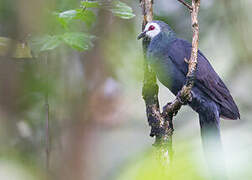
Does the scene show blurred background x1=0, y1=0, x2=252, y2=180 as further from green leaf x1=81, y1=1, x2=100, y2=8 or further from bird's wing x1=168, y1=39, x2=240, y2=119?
bird's wing x1=168, y1=39, x2=240, y2=119

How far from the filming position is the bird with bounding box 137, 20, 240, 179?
10.2ft

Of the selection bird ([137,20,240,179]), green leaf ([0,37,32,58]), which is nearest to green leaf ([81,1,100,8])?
green leaf ([0,37,32,58])

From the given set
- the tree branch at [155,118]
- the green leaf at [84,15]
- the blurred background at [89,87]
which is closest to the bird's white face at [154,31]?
the blurred background at [89,87]

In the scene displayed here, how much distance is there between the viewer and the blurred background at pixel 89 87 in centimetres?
109

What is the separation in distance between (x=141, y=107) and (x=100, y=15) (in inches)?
71.6

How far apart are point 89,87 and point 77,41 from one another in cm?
47

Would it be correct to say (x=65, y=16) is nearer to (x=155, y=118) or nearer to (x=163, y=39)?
(x=155, y=118)

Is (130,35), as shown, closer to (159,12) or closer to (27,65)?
(159,12)

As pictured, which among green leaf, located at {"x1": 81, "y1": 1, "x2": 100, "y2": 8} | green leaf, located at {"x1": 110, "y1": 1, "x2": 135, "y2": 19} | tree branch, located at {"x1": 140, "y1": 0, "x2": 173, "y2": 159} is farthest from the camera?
tree branch, located at {"x1": 140, "y1": 0, "x2": 173, "y2": 159}

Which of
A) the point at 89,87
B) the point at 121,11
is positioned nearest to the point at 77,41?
the point at 121,11

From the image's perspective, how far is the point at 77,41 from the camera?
1.97 metres

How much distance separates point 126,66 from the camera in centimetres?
242

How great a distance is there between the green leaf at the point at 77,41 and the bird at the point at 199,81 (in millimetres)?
1033

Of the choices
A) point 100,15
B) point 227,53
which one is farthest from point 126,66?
point 227,53
